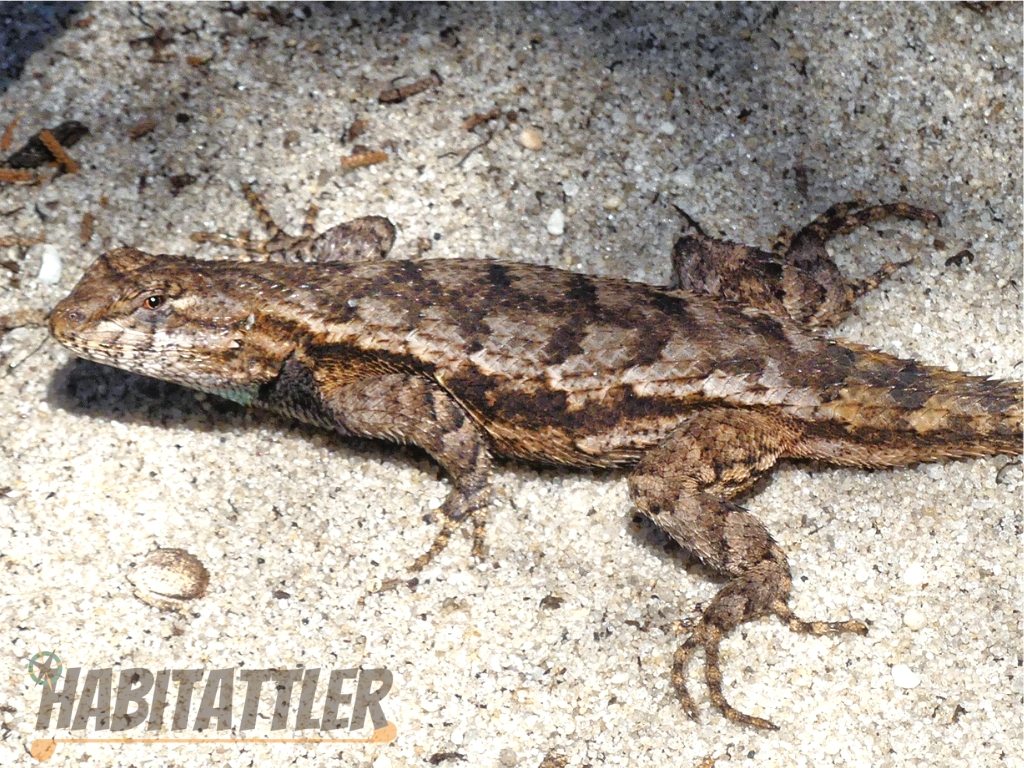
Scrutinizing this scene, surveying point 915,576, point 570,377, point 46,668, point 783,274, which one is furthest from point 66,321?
point 915,576

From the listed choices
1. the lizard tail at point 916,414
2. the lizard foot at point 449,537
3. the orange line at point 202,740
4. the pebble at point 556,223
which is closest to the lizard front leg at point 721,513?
the lizard tail at point 916,414

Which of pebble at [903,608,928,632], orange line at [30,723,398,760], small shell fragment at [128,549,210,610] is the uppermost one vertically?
pebble at [903,608,928,632]

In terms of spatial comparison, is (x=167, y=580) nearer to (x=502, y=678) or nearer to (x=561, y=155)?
(x=502, y=678)

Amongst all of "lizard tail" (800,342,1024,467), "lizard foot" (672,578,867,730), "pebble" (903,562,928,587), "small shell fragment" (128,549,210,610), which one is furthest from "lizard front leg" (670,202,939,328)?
"small shell fragment" (128,549,210,610)

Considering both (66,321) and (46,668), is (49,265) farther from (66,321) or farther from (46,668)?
(46,668)

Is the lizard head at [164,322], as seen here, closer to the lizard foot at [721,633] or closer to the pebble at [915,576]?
the lizard foot at [721,633]

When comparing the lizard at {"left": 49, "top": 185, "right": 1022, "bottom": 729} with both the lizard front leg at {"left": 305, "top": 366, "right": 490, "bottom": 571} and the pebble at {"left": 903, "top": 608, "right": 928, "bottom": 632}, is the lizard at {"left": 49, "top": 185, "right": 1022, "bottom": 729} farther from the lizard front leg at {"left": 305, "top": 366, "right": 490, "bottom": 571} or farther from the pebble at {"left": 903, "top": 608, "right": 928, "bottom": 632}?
the pebble at {"left": 903, "top": 608, "right": 928, "bottom": 632}

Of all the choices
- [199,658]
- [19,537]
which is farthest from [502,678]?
[19,537]
